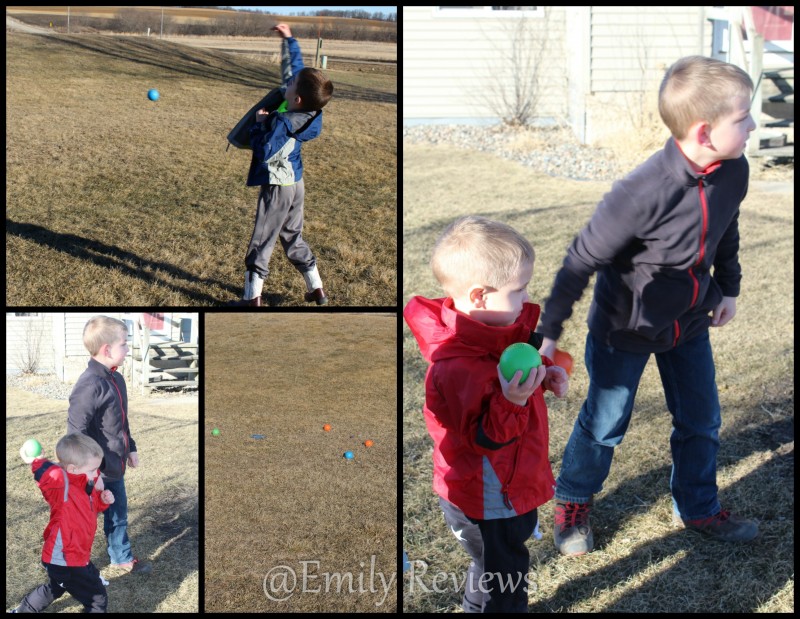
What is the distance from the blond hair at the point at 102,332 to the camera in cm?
250

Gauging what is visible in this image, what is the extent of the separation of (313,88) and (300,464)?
4.43 feet

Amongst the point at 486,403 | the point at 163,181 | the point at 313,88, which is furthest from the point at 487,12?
the point at 486,403

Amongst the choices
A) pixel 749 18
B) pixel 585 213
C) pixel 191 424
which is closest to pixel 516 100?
pixel 749 18

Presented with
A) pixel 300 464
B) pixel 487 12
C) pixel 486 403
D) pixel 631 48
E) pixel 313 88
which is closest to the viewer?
pixel 486 403

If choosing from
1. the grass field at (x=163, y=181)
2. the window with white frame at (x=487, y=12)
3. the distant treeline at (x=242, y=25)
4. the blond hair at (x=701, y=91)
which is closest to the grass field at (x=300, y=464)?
the grass field at (x=163, y=181)

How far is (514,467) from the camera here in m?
2.30

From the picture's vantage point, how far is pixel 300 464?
3189 millimetres

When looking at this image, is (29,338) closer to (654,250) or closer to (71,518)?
(71,518)

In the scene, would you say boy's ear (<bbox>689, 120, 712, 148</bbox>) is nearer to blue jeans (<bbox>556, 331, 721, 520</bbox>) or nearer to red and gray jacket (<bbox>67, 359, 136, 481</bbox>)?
blue jeans (<bbox>556, 331, 721, 520</bbox>)

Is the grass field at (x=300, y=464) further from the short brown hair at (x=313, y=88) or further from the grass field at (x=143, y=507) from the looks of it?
the short brown hair at (x=313, y=88)

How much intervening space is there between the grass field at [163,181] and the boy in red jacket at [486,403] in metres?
0.78

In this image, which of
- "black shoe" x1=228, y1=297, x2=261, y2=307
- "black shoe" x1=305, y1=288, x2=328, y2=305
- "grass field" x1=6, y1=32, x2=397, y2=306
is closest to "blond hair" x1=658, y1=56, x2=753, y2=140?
"grass field" x1=6, y1=32, x2=397, y2=306

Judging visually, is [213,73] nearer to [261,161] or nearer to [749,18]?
[261,161]

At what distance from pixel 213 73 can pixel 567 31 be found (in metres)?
10.6
